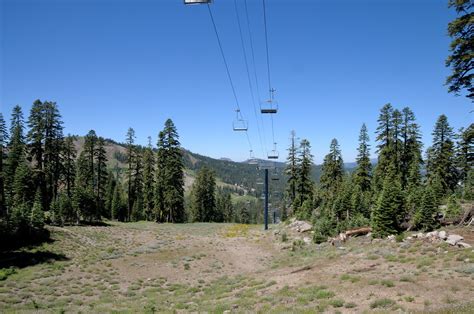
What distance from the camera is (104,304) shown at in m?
15.7

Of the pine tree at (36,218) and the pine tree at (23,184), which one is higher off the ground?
the pine tree at (23,184)

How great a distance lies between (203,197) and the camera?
76.5 metres

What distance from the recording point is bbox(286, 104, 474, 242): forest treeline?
78.9 feet

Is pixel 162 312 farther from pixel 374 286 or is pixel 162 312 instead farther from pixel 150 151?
pixel 150 151

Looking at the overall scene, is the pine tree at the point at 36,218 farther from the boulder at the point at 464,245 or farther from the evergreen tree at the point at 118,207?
the evergreen tree at the point at 118,207

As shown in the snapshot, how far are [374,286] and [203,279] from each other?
12201mm

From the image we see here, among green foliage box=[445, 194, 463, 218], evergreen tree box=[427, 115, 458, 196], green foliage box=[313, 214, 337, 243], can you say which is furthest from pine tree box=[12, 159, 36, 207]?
evergreen tree box=[427, 115, 458, 196]

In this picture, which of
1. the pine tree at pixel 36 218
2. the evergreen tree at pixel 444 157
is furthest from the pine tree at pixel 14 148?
the evergreen tree at pixel 444 157

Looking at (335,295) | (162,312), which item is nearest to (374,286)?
(335,295)

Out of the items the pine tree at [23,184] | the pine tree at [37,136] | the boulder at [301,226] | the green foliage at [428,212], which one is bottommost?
the boulder at [301,226]

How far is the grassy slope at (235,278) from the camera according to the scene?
476 inches

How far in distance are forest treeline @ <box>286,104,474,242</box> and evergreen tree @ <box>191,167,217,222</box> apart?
29.5 m

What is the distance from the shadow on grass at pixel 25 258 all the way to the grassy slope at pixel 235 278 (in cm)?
7

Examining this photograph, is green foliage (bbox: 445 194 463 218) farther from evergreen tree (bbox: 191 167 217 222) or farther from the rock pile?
evergreen tree (bbox: 191 167 217 222)
